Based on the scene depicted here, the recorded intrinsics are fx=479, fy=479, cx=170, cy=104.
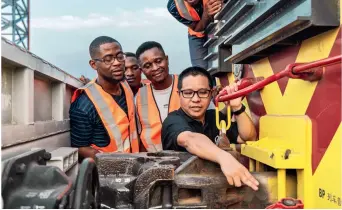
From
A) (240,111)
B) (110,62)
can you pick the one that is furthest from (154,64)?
(240,111)

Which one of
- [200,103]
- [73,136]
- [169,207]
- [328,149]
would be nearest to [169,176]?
[169,207]

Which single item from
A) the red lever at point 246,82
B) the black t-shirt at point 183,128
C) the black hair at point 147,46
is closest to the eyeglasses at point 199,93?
the black t-shirt at point 183,128

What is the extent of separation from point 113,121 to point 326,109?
6.18 feet

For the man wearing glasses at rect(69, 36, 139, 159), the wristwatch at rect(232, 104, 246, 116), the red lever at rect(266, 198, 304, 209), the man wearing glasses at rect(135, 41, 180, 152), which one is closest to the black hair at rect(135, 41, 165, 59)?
the man wearing glasses at rect(135, 41, 180, 152)

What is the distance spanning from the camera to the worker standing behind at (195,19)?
341 centimetres

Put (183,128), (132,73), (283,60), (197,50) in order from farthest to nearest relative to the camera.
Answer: (132,73) < (197,50) < (183,128) < (283,60)

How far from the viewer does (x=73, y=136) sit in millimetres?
3004

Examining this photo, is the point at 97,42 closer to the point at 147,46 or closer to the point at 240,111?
the point at 147,46

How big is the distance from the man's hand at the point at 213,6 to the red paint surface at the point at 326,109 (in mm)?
1741

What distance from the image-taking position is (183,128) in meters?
2.19

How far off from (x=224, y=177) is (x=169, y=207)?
0.21 metres

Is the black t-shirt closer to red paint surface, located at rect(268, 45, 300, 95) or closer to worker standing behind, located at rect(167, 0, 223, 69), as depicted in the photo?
red paint surface, located at rect(268, 45, 300, 95)

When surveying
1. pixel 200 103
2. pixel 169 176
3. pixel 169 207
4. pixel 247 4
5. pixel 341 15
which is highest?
pixel 247 4

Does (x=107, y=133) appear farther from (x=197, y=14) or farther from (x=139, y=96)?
(x=197, y=14)
